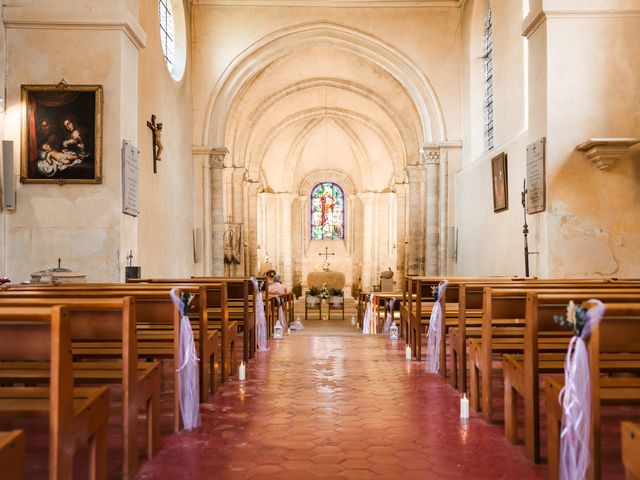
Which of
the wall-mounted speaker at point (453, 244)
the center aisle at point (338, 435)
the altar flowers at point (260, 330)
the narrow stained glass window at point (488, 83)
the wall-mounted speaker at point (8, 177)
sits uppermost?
the narrow stained glass window at point (488, 83)

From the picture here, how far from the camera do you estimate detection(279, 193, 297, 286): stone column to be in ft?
93.0

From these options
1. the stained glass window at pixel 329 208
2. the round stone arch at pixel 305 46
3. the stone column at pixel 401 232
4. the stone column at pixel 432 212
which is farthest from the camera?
the stained glass window at pixel 329 208

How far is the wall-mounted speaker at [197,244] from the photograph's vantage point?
50.9ft

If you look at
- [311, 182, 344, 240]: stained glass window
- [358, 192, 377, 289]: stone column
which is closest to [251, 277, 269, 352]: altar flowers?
[358, 192, 377, 289]: stone column

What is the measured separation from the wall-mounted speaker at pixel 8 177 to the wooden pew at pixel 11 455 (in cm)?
675

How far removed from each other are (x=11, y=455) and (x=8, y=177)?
6.86 m

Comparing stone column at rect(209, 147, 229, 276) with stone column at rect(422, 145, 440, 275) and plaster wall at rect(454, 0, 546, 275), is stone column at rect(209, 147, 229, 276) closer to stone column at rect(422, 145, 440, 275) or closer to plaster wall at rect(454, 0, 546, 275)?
stone column at rect(422, 145, 440, 275)

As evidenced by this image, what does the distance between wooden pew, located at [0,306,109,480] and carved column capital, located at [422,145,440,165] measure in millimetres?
14166

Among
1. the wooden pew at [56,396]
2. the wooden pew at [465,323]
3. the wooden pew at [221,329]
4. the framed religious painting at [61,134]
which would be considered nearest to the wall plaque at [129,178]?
the framed religious painting at [61,134]

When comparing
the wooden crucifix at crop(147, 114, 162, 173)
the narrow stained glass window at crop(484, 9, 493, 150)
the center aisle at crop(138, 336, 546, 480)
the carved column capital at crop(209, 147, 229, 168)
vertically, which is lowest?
the center aisle at crop(138, 336, 546, 480)

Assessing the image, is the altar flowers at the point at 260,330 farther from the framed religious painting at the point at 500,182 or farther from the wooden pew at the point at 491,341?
the framed religious painting at the point at 500,182

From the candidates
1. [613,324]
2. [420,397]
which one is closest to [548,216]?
[420,397]

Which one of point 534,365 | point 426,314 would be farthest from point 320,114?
point 534,365

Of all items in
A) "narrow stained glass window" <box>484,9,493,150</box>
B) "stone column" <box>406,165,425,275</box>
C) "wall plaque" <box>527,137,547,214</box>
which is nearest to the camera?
"wall plaque" <box>527,137,547,214</box>
